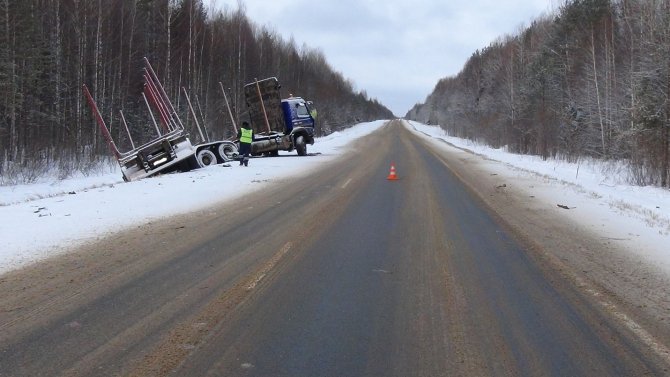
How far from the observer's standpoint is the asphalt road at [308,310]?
3717 mm

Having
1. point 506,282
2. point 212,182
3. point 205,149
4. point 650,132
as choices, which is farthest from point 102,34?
point 506,282

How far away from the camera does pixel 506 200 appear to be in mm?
12023

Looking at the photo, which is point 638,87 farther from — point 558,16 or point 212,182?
point 558,16

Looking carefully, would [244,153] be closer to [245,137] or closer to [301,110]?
[245,137]

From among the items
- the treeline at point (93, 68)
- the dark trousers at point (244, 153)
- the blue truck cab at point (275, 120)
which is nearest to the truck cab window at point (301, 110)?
the blue truck cab at point (275, 120)

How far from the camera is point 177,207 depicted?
1070 cm

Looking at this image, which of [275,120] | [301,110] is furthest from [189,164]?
[301,110]

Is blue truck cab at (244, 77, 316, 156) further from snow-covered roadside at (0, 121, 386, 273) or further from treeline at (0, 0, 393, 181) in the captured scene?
snow-covered roadside at (0, 121, 386, 273)

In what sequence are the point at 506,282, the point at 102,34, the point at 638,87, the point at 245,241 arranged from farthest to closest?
the point at 102,34 < the point at 638,87 < the point at 245,241 < the point at 506,282

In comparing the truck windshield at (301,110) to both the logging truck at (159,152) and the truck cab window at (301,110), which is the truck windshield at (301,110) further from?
the logging truck at (159,152)

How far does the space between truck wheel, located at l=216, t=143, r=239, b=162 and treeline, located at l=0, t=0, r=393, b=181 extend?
225 inches

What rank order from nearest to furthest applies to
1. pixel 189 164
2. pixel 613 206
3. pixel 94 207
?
pixel 94 207, pixel 613 206, pixel 189 164

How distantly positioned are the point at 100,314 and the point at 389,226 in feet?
16.8

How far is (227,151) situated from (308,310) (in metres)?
18.8
